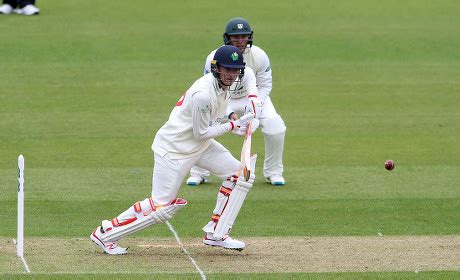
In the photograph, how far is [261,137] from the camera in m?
15.8

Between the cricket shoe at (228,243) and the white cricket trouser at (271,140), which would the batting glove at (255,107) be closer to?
the cricket shoe at (228,243)

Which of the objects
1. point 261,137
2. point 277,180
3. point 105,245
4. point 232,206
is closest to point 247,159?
point 232,206

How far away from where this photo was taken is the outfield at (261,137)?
968 centimetres

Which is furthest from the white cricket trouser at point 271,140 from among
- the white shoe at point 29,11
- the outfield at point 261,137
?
the white shoe at point 29,11

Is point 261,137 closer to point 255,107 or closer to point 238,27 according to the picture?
point 238,27

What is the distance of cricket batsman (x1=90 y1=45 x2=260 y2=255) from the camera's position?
934 cm

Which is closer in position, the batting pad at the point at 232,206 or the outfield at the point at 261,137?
the batting pad at the point at 232,206

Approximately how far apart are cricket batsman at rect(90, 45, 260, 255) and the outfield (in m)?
0.25

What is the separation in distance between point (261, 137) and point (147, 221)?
6.62 m

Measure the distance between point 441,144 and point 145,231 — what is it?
609 cm

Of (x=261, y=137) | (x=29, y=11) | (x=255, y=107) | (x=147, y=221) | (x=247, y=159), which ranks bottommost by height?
(x=261, y=137)

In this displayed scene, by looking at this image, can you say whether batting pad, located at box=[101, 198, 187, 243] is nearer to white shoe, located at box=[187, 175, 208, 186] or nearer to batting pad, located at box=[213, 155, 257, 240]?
batting pad, located at box=[213, 155, 257, 240]

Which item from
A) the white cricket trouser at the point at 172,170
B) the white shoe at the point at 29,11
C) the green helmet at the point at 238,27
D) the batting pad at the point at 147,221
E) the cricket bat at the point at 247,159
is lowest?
the white shoe at the point at 29,11

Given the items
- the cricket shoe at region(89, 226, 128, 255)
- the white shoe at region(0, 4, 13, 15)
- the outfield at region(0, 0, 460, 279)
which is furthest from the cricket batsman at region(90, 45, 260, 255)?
the white shoe at region(0, 4, 13, 15)
